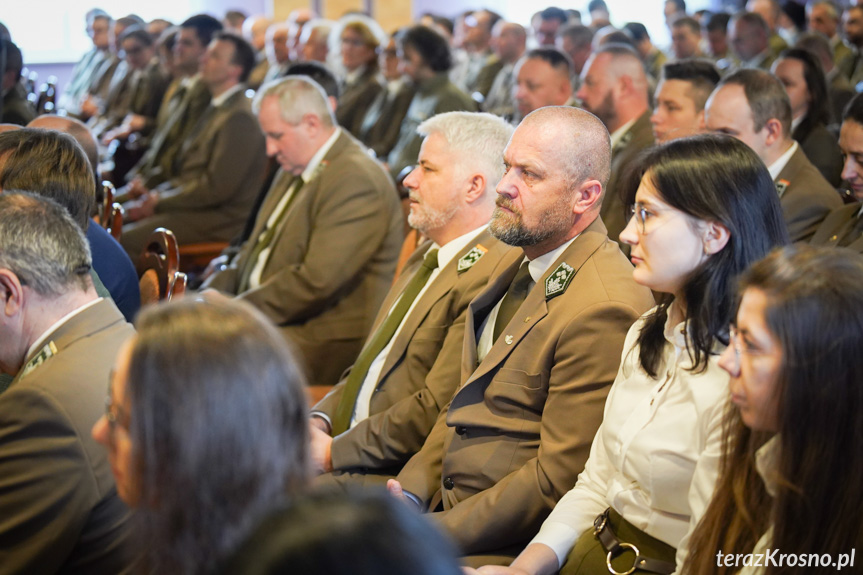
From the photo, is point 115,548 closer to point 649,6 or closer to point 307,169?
point 307,169

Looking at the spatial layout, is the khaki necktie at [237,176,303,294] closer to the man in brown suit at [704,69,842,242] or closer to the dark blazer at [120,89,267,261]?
the dark blazer at [120,89,267,261]

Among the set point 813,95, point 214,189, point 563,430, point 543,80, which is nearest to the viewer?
point 563,430

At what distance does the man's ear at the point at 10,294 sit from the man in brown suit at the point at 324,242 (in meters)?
1.82

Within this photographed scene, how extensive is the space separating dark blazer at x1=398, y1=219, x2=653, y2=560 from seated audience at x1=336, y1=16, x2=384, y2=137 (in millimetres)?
5267

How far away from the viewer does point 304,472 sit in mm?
1031

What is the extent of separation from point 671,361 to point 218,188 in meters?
3.93

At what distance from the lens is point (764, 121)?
11.0ft

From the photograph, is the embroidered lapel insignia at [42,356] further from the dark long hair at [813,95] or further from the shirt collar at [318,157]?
the dark long hair at [813,95]

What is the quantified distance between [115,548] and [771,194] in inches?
53.3

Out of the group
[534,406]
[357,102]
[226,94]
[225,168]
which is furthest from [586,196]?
[357,102]

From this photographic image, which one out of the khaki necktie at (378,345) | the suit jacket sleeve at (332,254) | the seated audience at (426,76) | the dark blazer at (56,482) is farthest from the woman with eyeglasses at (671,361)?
the seated audience at (426,76)

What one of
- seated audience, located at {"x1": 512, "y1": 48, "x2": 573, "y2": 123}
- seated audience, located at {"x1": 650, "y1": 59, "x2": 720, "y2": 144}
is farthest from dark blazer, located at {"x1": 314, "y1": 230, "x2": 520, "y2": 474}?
seated audience, located at {"x1": 512, "y1": 48, "x2": 573, "y2": 123}

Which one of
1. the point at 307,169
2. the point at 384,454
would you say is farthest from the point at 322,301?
the point at 384,454

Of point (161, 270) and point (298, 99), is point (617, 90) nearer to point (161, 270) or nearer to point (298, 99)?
point (298, 99)
